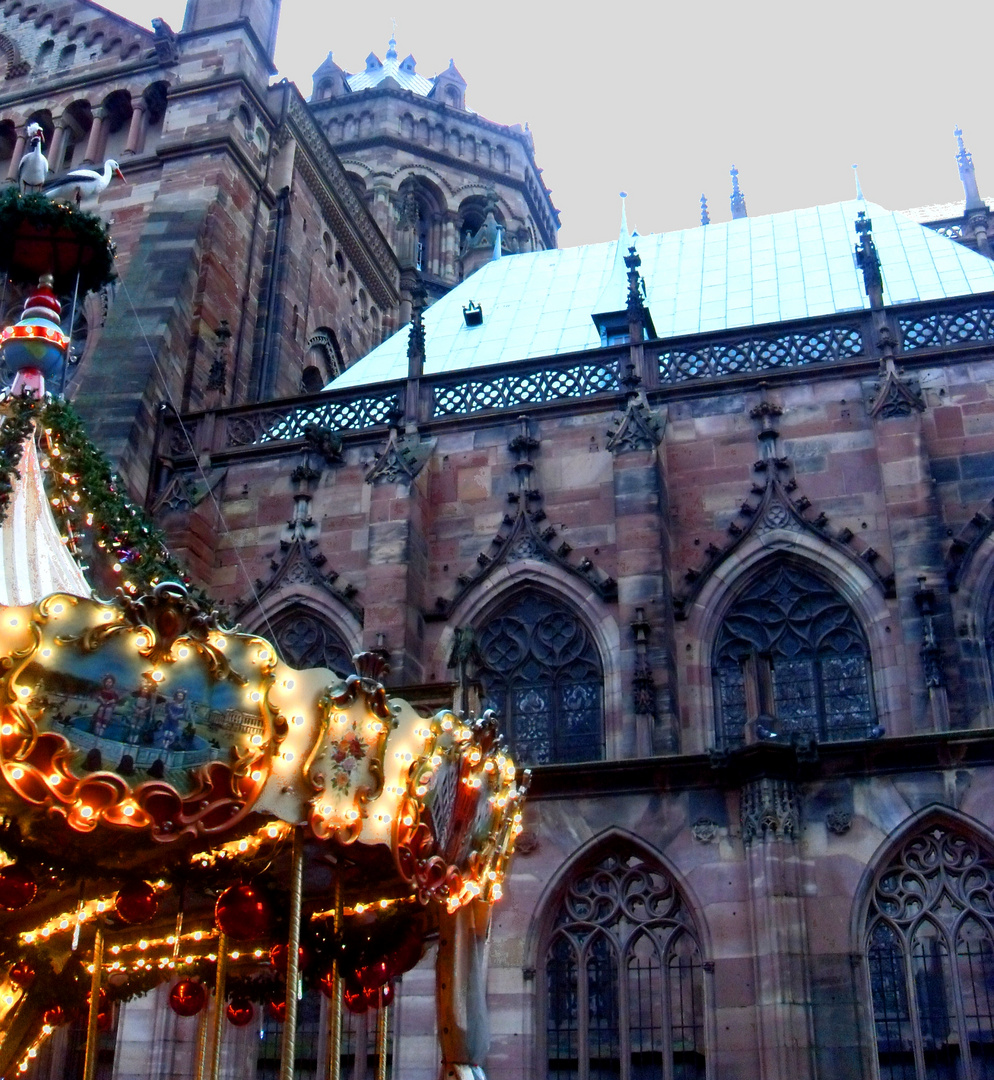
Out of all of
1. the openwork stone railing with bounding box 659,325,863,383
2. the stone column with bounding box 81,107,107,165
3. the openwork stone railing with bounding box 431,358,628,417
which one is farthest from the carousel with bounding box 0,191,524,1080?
the stone column with bounding box 81,107,107,165

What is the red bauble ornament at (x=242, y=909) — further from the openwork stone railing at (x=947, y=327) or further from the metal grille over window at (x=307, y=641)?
the openwork stone railing at (x=947, y=327)

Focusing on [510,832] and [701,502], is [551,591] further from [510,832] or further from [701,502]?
[510,832]

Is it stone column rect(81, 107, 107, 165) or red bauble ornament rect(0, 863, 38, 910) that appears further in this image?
stone column rect(81, 107, 107, 165)

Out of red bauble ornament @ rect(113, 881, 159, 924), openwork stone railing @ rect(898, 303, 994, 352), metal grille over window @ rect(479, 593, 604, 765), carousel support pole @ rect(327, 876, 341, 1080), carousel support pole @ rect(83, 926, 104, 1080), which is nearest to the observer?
carousel support pole @ rect(327, 876, 341, 1080)

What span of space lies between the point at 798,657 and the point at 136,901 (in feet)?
31.4

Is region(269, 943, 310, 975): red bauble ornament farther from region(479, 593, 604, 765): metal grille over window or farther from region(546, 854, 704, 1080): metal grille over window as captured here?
region(479, 593, 604, 765): metal grille over window

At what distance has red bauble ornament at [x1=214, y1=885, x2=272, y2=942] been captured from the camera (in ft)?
34.8

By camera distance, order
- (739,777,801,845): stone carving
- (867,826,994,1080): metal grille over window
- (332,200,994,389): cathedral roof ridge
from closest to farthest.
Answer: (867,826,994,1080): metal grille over window → (739,777,801,845): stone carving → (332,200,994,389): cathedral roof ridge

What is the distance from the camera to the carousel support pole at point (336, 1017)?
951 centimetres

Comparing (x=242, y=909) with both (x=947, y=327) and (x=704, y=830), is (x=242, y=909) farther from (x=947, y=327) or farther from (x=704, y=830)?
(x=947, y=327)

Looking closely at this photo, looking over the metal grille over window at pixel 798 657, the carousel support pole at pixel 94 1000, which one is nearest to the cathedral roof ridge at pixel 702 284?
the metal grille over window at pixel 798 657

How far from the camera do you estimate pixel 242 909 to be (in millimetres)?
10617

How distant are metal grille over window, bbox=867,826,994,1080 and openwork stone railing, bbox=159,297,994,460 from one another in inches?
312

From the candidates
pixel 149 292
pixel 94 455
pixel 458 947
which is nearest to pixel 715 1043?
pixel 458 947
